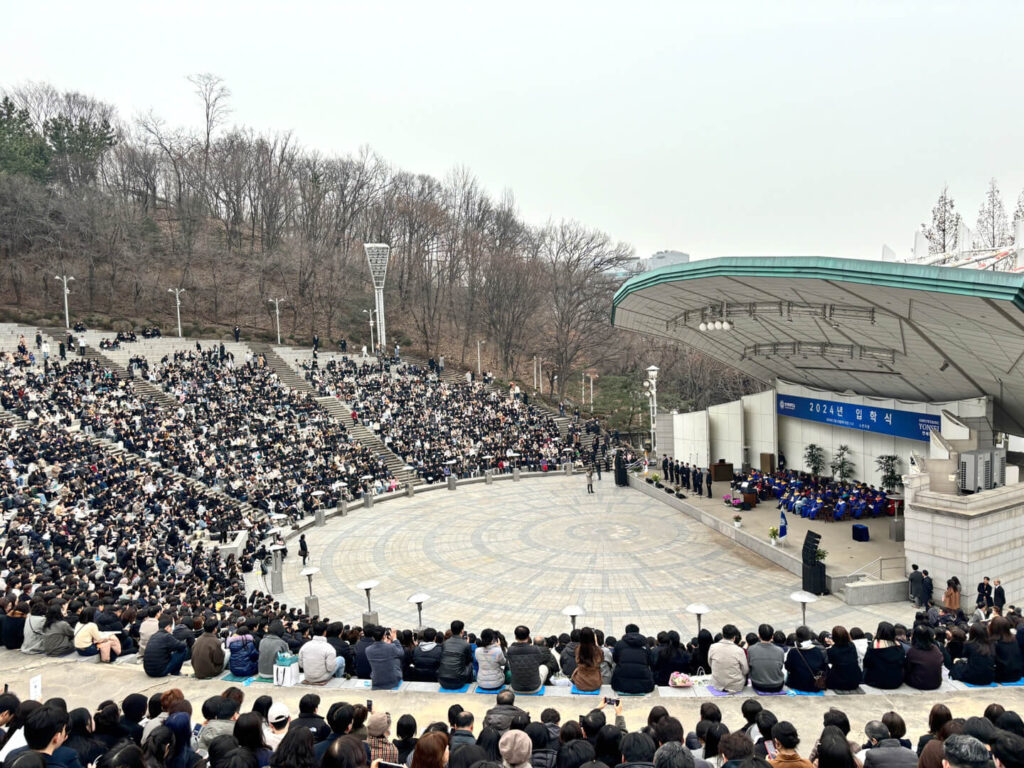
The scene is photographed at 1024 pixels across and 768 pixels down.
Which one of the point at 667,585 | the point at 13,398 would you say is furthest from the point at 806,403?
the point at 13,398

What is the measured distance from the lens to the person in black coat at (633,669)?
864cm

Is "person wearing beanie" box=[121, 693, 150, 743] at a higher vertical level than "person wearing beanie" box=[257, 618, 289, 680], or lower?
higher

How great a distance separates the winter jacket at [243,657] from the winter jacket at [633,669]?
4868mm

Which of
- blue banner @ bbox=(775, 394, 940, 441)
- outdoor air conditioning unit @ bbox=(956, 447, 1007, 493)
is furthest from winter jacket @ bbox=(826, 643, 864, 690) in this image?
blue banner @ bbox=(775, 394, 940, 441)

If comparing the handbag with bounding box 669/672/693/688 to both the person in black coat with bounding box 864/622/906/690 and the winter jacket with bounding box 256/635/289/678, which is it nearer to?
the person in black coat with bounding box 864/622/906/690

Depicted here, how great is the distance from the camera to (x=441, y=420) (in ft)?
133

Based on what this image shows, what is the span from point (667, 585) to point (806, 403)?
16263mm

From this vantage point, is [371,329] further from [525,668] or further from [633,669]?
[633,669]

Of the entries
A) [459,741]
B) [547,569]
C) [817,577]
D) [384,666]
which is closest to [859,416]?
[817,577]

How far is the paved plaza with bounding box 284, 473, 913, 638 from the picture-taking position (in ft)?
56.0

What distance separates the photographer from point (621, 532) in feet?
83.9

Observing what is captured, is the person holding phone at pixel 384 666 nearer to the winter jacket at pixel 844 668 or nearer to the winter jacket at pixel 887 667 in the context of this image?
the winter jacket at pixel 844 668

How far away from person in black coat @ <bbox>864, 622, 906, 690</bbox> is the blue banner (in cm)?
1904

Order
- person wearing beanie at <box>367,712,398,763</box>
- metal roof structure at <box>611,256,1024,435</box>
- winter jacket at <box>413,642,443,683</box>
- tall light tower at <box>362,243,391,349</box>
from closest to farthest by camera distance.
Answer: person wearing beanie at <box>367,712,398,763</box> < winter jacket at <box>413,642,443,683</box> < metal roof structure at <box>611,256,1024,435</box> < tall light tower at <box>362,243,391,349</box>
